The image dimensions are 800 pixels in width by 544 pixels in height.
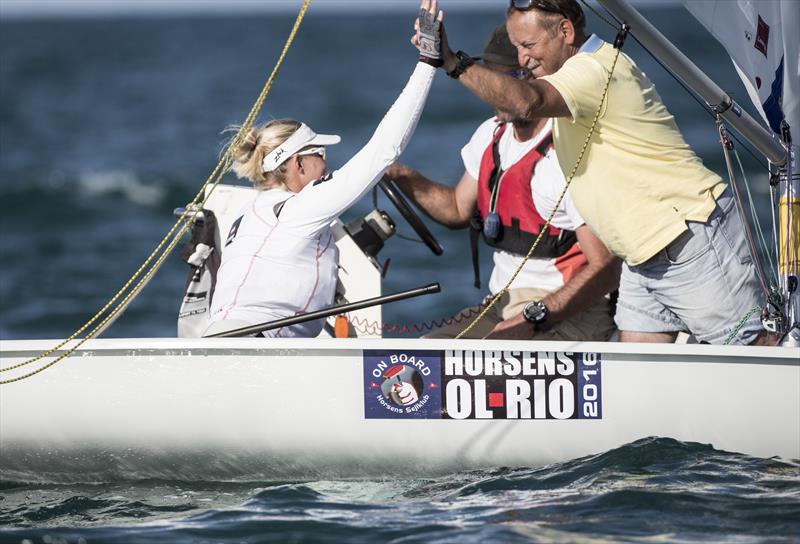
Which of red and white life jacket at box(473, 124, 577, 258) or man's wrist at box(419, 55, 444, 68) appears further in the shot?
red and white life jacket at box(473, 124, 577, 258)

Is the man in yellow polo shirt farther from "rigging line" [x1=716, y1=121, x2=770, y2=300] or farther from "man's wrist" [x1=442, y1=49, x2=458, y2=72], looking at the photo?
"man's wrist" [x1=442, y1=49, x2=458, y2=72]

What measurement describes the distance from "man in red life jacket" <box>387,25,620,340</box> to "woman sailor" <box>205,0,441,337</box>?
631 millimetres

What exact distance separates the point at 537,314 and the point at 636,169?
0.71 metres

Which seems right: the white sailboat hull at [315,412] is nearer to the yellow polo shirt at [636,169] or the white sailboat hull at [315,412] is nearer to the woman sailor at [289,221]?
the woman sailor at [289,221]

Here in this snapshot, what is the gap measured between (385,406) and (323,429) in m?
0.22

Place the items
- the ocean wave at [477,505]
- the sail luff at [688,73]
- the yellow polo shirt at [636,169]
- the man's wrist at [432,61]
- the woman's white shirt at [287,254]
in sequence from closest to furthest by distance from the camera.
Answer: the ocean wave at [477,505] → the man's wrist at [432,61] → the sail luff at [688,73] → the yellow polo shirt at [636,169] → the woman's white shirt at [287,254]

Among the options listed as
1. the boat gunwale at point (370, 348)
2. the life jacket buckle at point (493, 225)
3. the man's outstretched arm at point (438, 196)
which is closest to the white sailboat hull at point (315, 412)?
the boat gunwale at point (370, 348)

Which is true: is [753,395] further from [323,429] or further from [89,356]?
[89,356]

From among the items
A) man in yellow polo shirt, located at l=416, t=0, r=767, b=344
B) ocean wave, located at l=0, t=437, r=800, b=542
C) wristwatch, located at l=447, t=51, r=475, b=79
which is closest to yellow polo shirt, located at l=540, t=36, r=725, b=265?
man in yellow polo shirt, located at l=416, t=0, r=767, b=344

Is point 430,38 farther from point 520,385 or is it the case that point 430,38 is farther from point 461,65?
point 520,385

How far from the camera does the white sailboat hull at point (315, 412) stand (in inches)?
155

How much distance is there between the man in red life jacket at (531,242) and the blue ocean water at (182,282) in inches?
25.9

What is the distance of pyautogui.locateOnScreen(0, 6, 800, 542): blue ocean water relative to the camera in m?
3.66

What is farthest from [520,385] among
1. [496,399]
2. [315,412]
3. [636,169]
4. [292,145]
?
[292,145]
